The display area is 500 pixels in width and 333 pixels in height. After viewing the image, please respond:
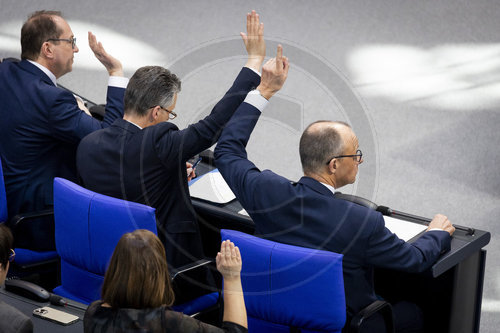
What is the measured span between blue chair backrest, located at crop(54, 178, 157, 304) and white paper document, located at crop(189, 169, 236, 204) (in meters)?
0.64

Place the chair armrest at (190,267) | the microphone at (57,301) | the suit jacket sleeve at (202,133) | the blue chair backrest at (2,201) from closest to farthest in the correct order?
the microphone at (57,301)
the chair armrest at (190,267)
the suit jacket sleeve at (202,133)
the blue chair backrest at (2,201)

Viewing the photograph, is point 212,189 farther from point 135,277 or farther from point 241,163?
point 135,277

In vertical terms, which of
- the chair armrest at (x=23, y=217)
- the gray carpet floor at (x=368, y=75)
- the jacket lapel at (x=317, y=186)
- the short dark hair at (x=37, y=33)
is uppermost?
the gray carpet floor at (x=368, y=75)

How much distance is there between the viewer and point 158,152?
235cm

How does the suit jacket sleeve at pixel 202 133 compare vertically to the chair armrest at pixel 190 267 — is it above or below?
above

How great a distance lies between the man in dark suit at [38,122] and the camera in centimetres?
270

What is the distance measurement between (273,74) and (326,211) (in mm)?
480

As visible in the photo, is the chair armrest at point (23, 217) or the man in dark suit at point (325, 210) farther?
the chair armrest at point (23, 217)

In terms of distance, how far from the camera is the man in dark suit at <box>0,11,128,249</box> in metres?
2.70

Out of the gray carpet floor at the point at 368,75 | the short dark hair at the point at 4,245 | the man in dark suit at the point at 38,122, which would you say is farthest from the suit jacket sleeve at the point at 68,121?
the gray carpet floor at the point at 368,75

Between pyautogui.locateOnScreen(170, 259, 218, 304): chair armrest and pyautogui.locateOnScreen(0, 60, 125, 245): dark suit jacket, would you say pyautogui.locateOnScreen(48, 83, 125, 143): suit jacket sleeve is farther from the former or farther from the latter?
pyautogui.locateOnScreen(170, 259, 218, 304): chair armrest

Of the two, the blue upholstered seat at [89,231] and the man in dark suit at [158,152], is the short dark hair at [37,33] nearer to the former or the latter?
the man in dark suit at [158,152]

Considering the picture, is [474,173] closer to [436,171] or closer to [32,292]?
[436,171]

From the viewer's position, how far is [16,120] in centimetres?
271
